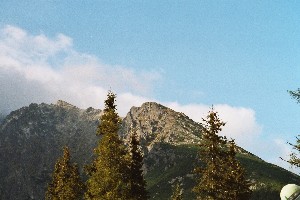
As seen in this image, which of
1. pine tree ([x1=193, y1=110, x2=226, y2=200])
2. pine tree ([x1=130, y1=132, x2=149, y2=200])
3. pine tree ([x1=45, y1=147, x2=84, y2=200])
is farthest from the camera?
pine tree ([x1=45, y1=147, x2=84, y2=200])

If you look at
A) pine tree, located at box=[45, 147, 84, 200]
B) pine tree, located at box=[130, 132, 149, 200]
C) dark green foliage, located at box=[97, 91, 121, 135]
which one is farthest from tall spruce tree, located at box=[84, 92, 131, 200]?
pine tree, located at box=[45, 147, 84, 200]

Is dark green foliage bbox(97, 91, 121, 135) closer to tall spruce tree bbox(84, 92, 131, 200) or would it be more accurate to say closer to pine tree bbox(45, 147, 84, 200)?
tall spruce tree bbox(84, 92, 131, 200)

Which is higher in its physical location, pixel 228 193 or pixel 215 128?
pixel 215 128

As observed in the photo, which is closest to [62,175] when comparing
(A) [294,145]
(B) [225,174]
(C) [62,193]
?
(C) [62,193]

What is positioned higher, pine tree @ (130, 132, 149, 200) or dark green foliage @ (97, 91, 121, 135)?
dark green foliage @ (97, 91, 121, 135)

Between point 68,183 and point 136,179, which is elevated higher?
point 136,179

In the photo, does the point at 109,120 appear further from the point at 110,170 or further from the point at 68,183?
the point at 68,183

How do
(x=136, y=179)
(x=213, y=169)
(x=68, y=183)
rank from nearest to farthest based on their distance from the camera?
(x=213, y=169) → (x=136, y=179) → (x=68, y=183)

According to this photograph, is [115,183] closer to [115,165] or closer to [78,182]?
[115,165]

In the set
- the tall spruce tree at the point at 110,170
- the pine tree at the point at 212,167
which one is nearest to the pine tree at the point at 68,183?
the tall spruce tree at the point at 110,170

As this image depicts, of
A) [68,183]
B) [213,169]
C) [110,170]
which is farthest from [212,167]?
[68,183]

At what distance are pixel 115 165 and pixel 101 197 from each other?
287cm

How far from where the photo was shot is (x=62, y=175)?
53281 mm

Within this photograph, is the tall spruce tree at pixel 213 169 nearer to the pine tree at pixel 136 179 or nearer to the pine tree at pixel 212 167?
the pine tree at pixel 212 167
